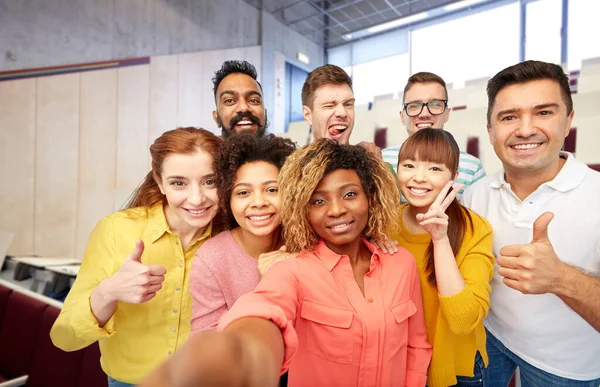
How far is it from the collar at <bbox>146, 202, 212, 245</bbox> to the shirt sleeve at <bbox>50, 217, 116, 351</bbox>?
13cm

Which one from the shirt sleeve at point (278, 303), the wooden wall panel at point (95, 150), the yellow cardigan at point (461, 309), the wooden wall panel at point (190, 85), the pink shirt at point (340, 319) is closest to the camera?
the shirt sleeve at point (278, 303)

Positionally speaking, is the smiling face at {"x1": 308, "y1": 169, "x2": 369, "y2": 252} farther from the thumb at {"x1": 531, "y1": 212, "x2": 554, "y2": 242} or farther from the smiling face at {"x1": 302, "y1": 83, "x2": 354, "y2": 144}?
the smiling face at {"x1": 302, "y1": 83, "x2": 354, "y2": 144}

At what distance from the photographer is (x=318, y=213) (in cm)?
101

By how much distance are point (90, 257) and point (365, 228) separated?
981mm

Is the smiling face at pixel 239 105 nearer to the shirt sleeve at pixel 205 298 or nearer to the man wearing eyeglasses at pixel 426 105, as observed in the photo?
the man wearing eyeglasses at pixel 426 105

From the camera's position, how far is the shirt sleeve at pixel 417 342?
108 centimetres

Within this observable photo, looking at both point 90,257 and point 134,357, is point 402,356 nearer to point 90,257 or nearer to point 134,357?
point 134,357

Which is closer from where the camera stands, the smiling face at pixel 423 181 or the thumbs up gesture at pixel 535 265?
the thumbs up gesture at pixel 535 265

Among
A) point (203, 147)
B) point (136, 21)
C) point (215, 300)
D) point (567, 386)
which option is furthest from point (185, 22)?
point (567, 386)

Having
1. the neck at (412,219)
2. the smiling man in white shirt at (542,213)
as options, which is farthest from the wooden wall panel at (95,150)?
the smiling man in white shirt at (542,213)

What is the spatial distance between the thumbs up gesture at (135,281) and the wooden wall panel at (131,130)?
3486mm

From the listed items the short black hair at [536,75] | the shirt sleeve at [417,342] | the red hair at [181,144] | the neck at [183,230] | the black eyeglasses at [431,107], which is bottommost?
the shirt sleeve at [417,342]

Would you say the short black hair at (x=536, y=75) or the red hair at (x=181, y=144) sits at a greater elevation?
the short black hair at (x=536, y=75)

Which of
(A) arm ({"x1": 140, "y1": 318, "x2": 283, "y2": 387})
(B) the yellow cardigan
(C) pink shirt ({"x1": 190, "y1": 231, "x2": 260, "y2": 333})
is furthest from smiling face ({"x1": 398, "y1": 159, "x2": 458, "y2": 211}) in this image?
(A) arm ({"x1": 140, "y1": 318, "x2": 283, "y2": 387})
